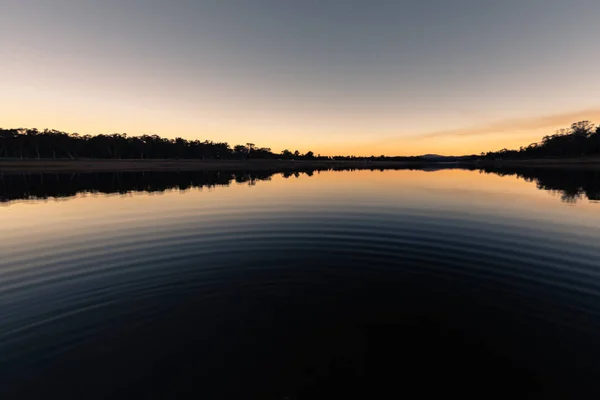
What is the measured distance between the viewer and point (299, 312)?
10789 mm

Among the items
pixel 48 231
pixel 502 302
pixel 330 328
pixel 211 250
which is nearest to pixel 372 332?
pixel 330 328

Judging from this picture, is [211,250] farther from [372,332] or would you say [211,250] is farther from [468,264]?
[468,264]

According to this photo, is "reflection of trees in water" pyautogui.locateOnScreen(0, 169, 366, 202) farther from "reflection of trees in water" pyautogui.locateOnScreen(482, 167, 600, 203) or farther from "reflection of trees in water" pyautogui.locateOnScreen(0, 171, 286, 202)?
"reflection of trees in water" pyautogui.locateOnScreen(482, 167, 600, 203)

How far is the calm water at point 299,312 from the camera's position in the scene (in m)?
7.42

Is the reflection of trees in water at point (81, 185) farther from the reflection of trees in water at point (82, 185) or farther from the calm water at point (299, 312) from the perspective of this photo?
the calm water at point (299, 312)

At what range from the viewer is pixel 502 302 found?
11.7m

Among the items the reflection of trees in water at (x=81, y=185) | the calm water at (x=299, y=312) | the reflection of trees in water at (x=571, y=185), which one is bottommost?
the calm water at (x=299, y=312)

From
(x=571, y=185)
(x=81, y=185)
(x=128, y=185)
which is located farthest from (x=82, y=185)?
(x=571, y=185)

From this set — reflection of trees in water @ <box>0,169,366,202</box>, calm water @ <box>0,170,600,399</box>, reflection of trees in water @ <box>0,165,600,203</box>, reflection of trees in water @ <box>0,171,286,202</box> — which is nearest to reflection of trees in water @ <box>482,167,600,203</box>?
reflection of trees in water @ <box>0,165,600,203</box>

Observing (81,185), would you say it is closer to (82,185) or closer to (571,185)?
(82,185)

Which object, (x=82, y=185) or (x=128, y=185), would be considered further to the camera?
(x=128, y=185)

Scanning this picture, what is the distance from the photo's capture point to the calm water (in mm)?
7422

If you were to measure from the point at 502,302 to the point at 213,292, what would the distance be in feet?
43.0

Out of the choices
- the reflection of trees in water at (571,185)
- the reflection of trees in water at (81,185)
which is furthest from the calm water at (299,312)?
the reflection of trees in water at (81,185)
